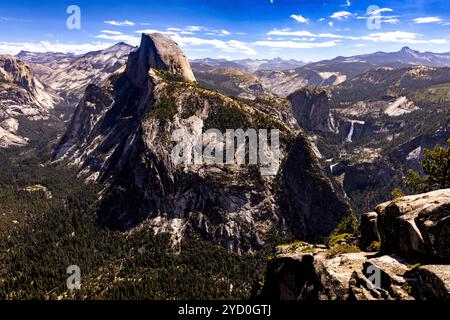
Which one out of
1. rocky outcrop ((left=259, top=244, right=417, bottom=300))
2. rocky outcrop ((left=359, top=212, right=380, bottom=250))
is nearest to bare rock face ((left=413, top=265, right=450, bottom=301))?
rocky outcrop ((left=259, top=244, right=417, bottom=300))

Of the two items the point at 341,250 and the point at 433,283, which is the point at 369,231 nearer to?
the point at 341,250

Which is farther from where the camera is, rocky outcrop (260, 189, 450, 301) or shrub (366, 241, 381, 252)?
shrub (366, 241, 381, 252)

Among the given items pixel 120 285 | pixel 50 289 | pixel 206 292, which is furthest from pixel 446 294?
pixel 50 289

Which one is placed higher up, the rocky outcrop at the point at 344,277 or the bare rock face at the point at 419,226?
the bare rock face at the point at 419,226

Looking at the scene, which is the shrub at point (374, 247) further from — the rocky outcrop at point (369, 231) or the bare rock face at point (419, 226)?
the bare rock face at point (419, 226)

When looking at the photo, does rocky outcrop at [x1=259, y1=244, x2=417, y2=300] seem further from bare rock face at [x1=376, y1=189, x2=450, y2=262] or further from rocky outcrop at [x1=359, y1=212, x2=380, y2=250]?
rocky outcrop at [x1=359, y1=212, x2=380, y2=250]

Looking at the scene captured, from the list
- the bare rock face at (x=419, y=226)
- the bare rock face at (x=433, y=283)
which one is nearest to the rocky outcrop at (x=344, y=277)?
the bare rock face at (x=433, y=283)
